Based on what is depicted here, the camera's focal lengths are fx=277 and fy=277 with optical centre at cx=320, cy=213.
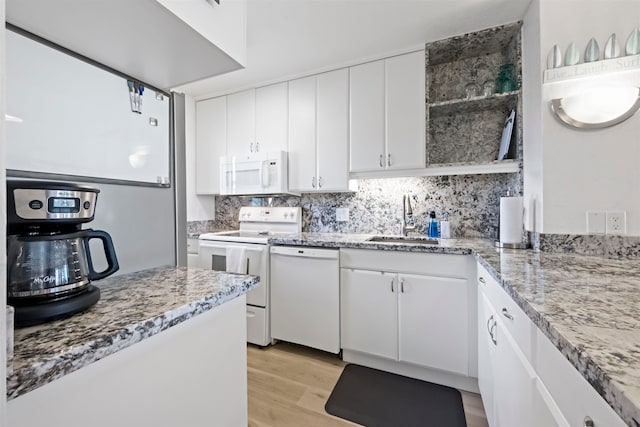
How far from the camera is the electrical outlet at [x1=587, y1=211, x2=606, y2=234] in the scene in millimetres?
1419

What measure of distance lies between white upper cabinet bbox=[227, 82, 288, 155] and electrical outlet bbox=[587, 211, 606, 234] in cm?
220

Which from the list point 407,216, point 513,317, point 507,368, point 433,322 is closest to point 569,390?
point 513,317

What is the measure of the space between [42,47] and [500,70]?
2.56 metres

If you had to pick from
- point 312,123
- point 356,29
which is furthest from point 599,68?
point 312,123

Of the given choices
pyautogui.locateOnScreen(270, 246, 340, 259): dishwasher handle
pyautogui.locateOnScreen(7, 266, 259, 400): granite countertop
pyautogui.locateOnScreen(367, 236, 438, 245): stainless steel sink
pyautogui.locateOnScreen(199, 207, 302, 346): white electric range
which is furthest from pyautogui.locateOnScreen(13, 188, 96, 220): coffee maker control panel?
pyautogui.locateOnScreen(367, 236, 438, 245): stainless steel sink

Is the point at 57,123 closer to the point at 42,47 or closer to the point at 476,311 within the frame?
the point at 42,47

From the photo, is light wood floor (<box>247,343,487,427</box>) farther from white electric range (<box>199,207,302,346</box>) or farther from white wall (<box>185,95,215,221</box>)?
white wall (<box>185,95,215,221</box>)

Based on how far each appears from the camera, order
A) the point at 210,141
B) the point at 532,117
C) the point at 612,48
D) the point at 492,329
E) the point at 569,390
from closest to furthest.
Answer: the point at 569,390 → the point at 492,329 → the point at 612,48 → the point at 532,117 → the point at 210,141

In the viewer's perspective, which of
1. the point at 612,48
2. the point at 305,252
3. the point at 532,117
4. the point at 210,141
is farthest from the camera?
the point at 210,141

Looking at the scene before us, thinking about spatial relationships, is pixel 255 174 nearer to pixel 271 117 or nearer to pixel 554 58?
pixel 271 117

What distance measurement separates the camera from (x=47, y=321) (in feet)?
1.91

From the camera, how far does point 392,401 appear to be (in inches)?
65.9

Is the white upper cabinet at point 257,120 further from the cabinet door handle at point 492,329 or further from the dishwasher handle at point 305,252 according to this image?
the cabinet door handle at point 492,329

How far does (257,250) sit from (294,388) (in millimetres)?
1026
